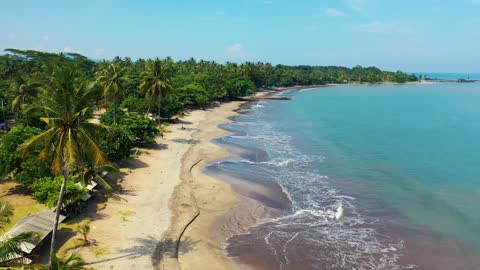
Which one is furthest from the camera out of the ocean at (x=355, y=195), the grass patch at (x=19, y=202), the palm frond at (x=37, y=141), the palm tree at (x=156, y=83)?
the palm tree at (x=156, y=83)

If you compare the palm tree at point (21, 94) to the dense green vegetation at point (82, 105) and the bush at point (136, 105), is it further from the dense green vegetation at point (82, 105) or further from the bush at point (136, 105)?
the bush at point (136, 105)

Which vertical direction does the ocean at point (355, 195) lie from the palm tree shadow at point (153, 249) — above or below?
below

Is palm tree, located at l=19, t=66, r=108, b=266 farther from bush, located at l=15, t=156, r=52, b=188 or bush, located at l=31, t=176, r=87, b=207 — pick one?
bush, located at l=15, t=156, r=52, b=188

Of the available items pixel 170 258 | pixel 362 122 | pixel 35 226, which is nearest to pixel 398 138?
pixel 362 122

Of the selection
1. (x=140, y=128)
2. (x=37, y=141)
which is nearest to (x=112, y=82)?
(x=140, y=128)

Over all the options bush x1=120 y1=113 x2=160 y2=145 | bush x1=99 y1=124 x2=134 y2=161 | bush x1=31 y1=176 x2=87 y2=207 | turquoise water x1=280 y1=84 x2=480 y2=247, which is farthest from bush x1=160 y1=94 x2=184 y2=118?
bush x1=31 y1=176 x2=87 y2=207

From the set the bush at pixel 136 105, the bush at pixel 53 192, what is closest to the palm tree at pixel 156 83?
the bush at pixel 136 105

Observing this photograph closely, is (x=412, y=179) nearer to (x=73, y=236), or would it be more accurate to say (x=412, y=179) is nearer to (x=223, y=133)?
(x=223, y=133)

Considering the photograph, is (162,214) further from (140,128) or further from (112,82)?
(112,82)
